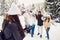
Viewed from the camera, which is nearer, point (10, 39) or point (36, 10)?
point (10, 39)

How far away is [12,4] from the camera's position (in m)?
1.67

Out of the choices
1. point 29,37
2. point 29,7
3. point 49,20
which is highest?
point 29,7

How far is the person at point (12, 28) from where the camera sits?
5.31ft

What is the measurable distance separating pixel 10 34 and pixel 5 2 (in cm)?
30

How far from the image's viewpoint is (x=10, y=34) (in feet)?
5.32

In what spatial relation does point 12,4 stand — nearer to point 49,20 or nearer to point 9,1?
point 9,1

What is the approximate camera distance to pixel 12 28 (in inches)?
63.7

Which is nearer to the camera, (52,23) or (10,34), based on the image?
(10,34)

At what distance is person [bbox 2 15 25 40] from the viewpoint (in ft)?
5.31

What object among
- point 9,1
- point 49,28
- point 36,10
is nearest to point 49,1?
point 36,10

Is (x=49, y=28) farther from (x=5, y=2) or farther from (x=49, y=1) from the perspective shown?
(x=5, y=2)

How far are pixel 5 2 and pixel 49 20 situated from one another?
0.44 m

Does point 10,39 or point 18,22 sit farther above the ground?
point 18,22

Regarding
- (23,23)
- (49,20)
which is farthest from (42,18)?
(23,23)
